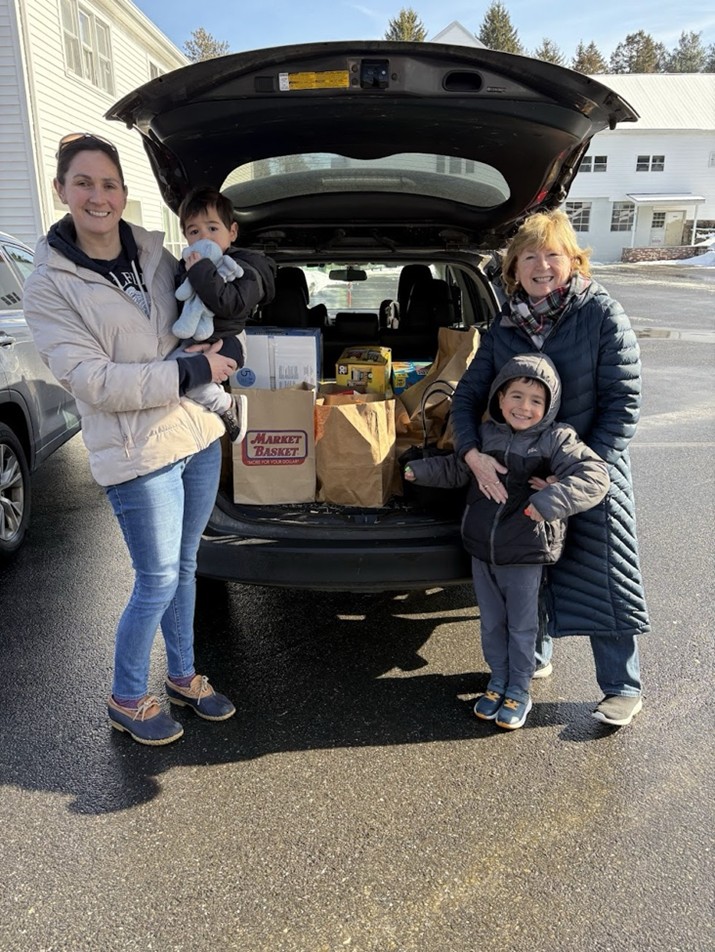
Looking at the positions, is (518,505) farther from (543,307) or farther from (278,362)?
(278,362)

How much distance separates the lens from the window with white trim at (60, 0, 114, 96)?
12.6 m

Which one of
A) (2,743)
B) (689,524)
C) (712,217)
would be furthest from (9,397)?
(712,217)

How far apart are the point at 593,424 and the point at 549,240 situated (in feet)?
2.01

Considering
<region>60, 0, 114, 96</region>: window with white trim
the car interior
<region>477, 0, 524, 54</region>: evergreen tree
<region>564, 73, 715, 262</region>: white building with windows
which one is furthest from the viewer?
<region>477, 0, 524, 54</region>: evergreen tree

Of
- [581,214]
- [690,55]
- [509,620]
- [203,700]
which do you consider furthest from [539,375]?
[690,55]

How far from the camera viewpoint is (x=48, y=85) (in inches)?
460

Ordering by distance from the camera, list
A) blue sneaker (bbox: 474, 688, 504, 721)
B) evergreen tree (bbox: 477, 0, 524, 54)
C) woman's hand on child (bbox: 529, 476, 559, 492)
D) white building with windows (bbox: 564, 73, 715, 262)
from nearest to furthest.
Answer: woman's hand on child (bbox: 529, 476, 559, 492)
blue sneaker (bbox: 474, 688, 504, 721)
white building with windows (bbox: 564, 73, 715, 262)
evergreen tree (bbox: 477, 0, 524, 54)

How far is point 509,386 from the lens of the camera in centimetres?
246

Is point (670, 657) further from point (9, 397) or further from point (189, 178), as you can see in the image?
point (9, 397)

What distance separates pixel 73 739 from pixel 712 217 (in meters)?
42.5

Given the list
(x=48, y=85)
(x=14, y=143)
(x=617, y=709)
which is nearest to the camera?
(x=617, y=709)

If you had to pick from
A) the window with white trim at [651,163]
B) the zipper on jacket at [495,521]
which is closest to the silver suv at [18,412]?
the zipper on jacket at [495,521]

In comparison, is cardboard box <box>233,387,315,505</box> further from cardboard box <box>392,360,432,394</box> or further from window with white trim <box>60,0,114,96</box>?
window with white trim <box>60,0,114,96</box>

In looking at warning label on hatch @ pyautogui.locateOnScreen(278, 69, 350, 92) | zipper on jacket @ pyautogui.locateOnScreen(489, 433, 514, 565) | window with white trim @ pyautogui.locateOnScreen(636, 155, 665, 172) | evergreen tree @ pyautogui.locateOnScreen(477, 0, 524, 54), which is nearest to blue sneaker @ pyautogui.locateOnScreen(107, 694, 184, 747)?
zipper on jacket @ pyautogui.locateOnScreen(489, 433, 514, 565)
